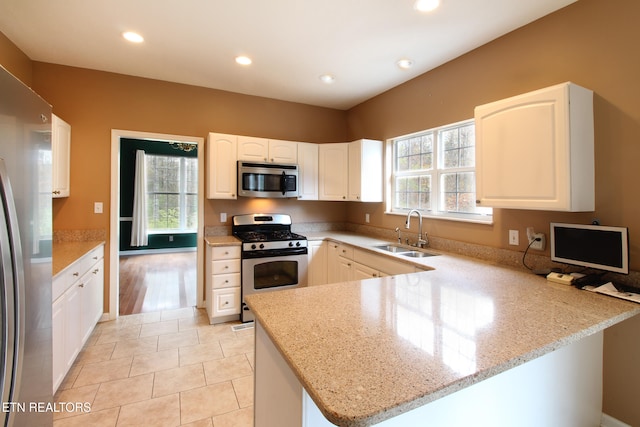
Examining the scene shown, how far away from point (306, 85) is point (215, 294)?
2.63 m

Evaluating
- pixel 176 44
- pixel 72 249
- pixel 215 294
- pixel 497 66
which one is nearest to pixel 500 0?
pixel 497 66

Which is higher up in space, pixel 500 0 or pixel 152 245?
pixel 500 0

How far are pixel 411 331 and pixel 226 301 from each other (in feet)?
8.65

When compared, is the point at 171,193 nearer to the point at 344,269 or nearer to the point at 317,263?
the point at 317,263

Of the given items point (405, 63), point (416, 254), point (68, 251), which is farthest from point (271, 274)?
point (405, 63)

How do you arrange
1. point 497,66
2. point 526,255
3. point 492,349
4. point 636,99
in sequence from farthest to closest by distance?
point 497,66 < point 526,255 < point 636,99 < point 492,349

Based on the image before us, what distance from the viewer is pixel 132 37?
2.57 metres

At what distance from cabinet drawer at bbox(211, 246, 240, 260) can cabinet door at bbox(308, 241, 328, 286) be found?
0.89m

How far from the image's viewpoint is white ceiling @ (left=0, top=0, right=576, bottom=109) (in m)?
2.14

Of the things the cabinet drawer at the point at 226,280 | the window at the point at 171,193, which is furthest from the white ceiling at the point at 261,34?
the window at the point at 171,193

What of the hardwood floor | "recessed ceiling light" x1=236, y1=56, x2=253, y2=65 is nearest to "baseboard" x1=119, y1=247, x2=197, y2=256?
the hardwood floor

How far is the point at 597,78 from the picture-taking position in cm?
188

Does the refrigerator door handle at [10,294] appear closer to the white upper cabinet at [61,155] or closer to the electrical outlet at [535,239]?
the white upper cabinet at [61,155]

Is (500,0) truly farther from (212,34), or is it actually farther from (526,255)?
(212,34)
